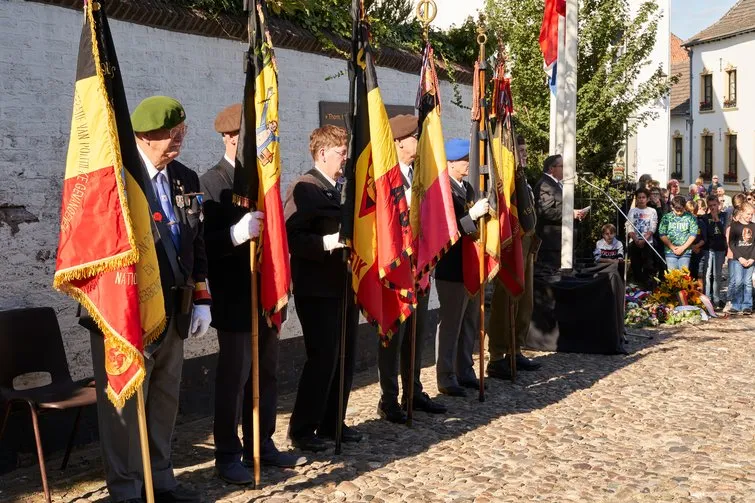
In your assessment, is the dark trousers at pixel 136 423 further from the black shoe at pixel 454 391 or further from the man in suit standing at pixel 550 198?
the man in suit standing at pixel 550 198

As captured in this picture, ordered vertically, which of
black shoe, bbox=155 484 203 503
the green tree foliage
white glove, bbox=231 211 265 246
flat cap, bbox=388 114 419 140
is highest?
the green tree foliage

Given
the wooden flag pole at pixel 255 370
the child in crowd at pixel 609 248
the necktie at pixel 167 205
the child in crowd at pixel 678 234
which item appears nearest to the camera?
the necktie at pixel 167 205

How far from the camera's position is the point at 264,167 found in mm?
5598

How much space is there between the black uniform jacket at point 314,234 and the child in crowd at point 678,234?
358 inches

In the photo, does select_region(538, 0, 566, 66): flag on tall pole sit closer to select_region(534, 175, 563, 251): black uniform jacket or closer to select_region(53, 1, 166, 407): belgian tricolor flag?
select_region(534, 175, 563, 251): black uniform jacket

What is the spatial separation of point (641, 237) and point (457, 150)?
7.54 meters

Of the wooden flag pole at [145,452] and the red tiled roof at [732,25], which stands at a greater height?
the red tiled roof at [732,25]

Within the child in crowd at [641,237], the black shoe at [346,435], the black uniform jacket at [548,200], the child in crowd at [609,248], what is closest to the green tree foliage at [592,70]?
the child in crowd at [641,237]

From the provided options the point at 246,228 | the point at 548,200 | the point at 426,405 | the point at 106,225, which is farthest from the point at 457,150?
the point at 106,225

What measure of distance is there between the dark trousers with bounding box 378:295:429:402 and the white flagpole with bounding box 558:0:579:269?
372cm

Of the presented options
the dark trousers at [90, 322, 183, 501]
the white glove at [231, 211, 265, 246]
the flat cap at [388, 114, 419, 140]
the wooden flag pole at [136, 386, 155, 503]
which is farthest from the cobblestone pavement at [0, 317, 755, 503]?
the flat cap at [388, 114, 419, 140]

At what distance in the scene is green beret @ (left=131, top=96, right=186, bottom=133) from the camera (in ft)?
16.3

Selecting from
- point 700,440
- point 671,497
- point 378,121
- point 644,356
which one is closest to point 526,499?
point 671,497

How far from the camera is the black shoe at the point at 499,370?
901 centimetres
